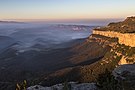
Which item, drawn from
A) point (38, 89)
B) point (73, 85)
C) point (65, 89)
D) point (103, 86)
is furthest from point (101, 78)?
point (38, 89)

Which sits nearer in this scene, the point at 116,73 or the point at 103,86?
the point at 103,86

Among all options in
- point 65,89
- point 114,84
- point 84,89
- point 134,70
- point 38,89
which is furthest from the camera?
point 134,70

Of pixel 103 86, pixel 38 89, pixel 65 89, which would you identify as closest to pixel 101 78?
pixel 103 86

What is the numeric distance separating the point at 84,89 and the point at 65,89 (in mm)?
13500

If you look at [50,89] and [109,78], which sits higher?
[109,78]

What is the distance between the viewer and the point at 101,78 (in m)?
127

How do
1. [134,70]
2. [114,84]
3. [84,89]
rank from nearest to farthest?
[114,84], [84,89], [134,70]

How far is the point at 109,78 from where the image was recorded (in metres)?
124

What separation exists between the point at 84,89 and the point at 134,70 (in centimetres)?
3462

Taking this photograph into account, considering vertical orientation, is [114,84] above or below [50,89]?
above

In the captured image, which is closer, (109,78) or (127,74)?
(109,78)

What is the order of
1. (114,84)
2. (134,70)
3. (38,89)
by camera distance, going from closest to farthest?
1. (114,84)
2. (38,89)
3. (134,70)

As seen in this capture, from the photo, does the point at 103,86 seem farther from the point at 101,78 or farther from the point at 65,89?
the point at 65,89

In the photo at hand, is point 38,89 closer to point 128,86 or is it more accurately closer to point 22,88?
point 22,88
